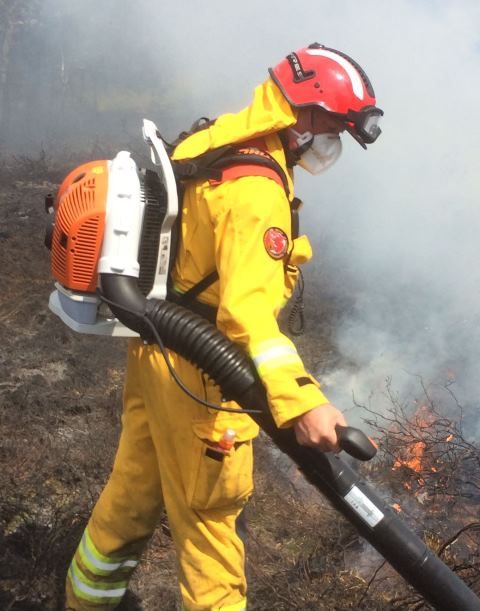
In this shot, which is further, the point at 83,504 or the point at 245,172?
the point at 83,504

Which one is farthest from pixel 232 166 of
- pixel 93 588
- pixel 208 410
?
pixel 93 588

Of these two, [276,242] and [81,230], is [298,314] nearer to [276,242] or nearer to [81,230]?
[276,242]

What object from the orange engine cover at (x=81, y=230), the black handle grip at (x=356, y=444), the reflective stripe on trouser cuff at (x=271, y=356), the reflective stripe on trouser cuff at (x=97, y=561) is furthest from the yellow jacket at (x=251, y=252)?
the reflective stripe on trouser cuff at (x=97, y=561)

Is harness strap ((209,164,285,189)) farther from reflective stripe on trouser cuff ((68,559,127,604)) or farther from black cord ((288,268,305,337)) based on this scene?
reflective stripe on trouser cuff ((68,559,127,604))

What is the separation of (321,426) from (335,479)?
294 mm

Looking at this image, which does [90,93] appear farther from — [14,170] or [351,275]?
[351,275]

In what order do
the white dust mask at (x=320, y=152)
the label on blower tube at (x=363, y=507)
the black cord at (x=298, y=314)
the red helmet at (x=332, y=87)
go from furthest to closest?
1. the black cord at (x=298, y=314)
2. the white dust mask at (x=320, y=152)
3. the red helmet at (x=332, y=87)
4. the label on blower tube at (x=363, y=507)

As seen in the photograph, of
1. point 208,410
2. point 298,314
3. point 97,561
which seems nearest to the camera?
point 208,410

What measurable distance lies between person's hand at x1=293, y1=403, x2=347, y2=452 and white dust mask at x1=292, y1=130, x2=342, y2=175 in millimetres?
1015

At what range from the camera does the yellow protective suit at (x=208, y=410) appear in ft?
6.19

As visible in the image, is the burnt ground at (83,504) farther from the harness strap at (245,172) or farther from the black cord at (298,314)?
the harness strap at (245,172)

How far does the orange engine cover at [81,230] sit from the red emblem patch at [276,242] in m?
0.59

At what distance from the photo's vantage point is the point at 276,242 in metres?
1.98

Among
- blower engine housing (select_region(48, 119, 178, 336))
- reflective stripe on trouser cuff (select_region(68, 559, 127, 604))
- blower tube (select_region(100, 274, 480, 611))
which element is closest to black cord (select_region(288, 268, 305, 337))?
blower engine housing (select_region(48, 119, 178, 336))
